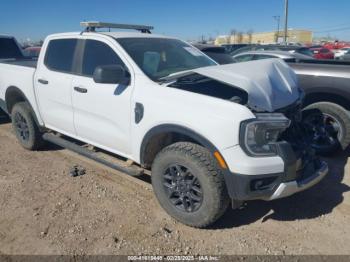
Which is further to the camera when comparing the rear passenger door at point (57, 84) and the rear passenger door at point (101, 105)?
the rear passenger door at point (57, 84)

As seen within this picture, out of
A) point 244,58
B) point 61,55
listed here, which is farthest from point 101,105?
point 244,58

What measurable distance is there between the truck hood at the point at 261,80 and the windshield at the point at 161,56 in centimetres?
29

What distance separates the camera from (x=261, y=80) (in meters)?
3.17

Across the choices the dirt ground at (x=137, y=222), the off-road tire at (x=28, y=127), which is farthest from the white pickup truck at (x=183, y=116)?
the off-road tire at (x=28, y=127)

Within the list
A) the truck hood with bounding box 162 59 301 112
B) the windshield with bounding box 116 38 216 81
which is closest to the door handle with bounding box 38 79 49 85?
the windshield with bounding box 116 38 216 81

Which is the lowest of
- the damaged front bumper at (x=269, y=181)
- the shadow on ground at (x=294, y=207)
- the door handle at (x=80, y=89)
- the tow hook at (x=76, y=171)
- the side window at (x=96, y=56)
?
the shadow on ground at (x=294, y=207)

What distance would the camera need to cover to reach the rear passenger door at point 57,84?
14.1ft

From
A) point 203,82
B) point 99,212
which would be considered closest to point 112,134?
point 99,212

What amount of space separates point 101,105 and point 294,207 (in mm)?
2437

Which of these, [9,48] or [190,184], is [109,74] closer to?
[190,184]

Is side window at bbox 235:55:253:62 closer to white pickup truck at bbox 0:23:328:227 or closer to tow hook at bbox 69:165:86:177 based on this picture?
white pickup truck at bbox 0:23:328:227

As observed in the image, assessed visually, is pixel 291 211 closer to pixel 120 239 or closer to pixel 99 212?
pixel 120 239

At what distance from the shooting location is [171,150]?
3.20m

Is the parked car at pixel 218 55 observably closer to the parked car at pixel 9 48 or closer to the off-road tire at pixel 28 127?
the off-road tire at pixel 28 127
